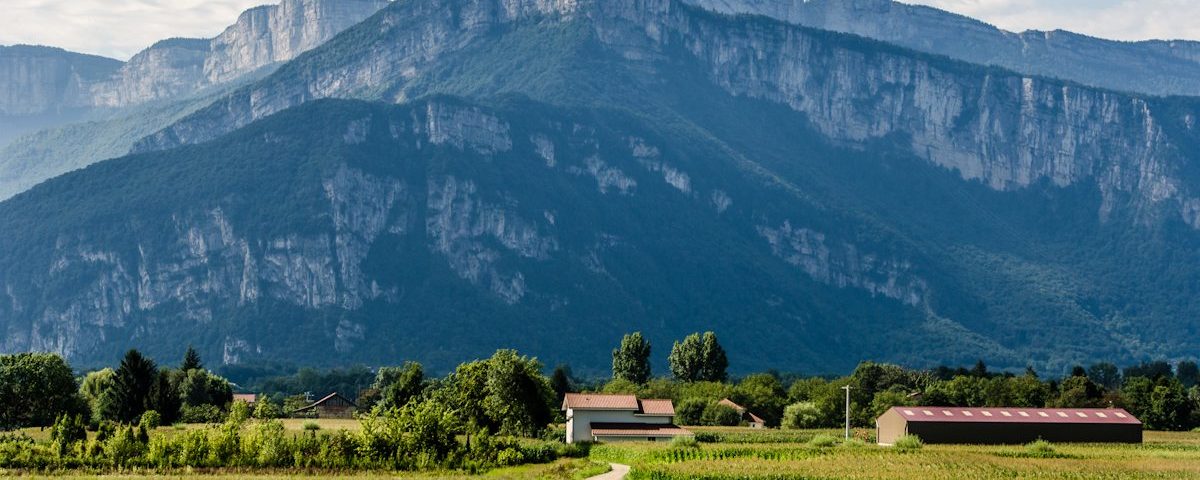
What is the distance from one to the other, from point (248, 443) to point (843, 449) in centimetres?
4104

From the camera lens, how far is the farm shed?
135 metres

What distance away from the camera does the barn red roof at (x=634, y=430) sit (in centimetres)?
14138

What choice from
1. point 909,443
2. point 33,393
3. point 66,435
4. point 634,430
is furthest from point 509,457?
point 33,393

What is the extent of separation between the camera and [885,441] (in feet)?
451

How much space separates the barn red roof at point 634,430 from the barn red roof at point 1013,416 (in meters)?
17.6

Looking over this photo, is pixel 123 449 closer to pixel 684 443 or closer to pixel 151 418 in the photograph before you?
pixel 151 418

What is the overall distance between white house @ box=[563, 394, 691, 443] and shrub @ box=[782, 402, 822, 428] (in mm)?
24337

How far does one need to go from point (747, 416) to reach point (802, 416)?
10937 millimetres

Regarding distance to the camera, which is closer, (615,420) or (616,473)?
(616,473)

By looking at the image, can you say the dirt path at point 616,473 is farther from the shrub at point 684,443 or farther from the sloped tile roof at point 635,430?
the sloped tile roof at point 635,430

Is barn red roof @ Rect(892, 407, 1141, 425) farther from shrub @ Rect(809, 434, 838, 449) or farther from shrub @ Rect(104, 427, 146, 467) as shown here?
shrub @ Rect(104, 427, 146, 467)

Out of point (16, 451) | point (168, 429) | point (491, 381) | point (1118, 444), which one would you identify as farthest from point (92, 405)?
point (1118, 444)

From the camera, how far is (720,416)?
566ft

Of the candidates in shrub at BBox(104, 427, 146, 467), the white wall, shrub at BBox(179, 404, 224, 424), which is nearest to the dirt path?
the white wall
